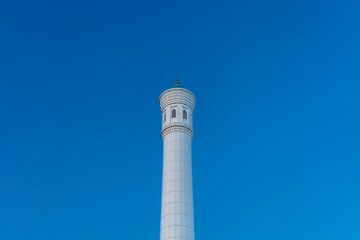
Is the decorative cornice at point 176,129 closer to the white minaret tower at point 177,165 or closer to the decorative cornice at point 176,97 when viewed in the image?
the white minaret tower at point 177,165

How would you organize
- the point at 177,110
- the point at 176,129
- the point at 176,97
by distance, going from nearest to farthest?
1. the point at 176,129
2. the point at 177,110
3. the point at 176,97

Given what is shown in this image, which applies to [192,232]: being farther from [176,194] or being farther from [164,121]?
[164,121]

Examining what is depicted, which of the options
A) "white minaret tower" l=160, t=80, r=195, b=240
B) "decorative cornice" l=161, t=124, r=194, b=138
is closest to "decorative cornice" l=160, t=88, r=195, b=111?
"white minaret tower" l=160, t=80, r=195, b=240

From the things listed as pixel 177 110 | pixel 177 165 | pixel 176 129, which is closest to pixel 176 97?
pixel 177 110

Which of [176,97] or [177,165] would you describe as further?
[176,97]

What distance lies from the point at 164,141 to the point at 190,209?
27.8 feet

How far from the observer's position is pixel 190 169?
52469 mm

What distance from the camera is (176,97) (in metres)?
56.3

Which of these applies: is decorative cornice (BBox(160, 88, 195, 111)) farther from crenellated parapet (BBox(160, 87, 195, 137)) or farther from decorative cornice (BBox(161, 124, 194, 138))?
decorative cornice (BBox(161, 124, 194, 138))

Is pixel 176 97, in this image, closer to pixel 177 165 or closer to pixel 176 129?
pixel 176 129

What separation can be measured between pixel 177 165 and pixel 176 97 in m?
8.51

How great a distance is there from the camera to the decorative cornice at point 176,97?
5625 centimetres

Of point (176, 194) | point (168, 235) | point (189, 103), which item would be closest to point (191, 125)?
point (189, 103)

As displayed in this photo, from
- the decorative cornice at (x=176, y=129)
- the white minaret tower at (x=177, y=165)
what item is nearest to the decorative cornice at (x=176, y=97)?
the white minaret tower at (x=177, y=165)
